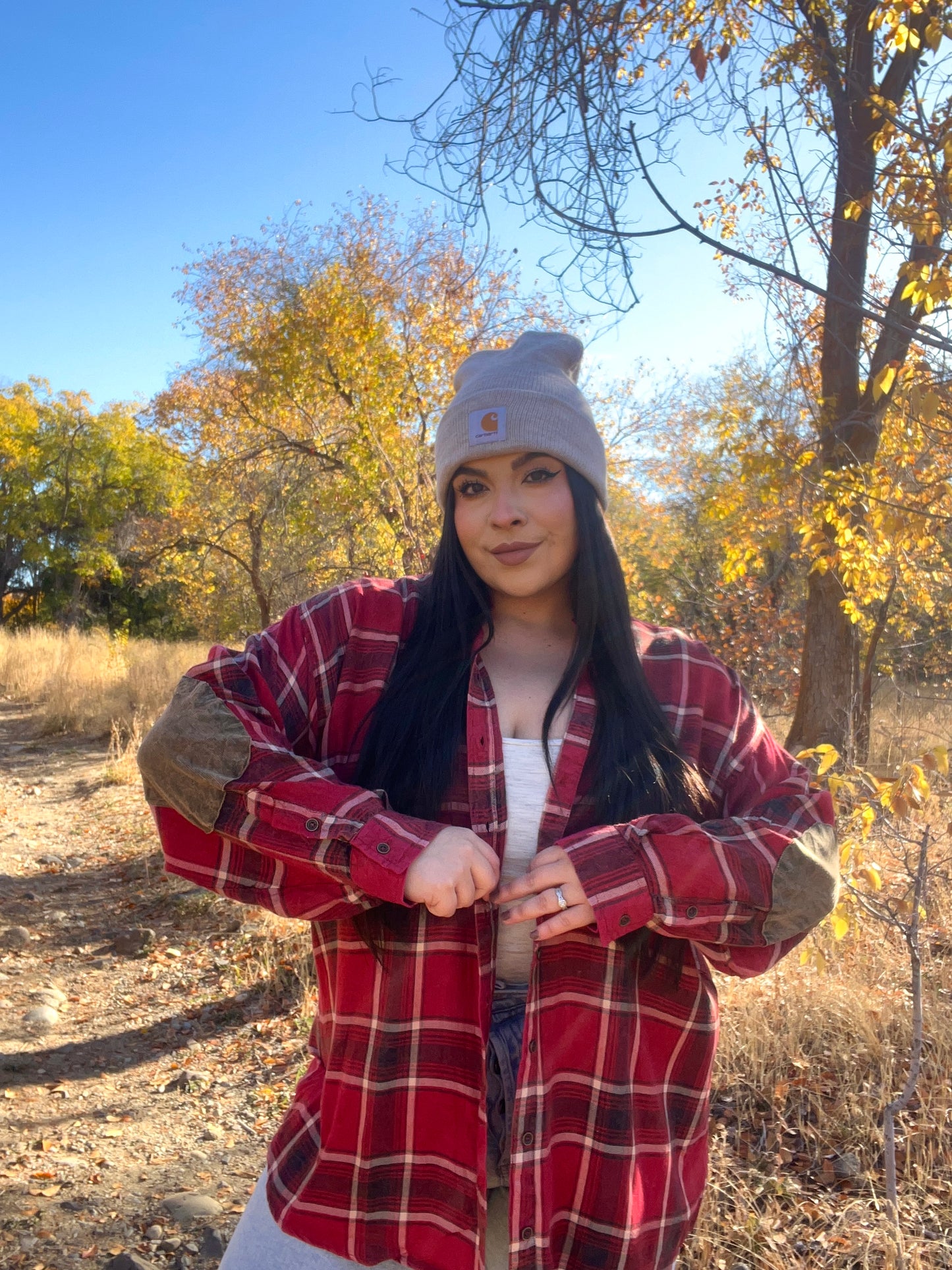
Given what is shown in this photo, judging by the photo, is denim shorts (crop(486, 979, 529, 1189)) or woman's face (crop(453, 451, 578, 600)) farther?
woman's face (crop(453, 451, 578, 600))

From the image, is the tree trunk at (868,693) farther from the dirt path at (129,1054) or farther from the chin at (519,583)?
the chin at (519,583)

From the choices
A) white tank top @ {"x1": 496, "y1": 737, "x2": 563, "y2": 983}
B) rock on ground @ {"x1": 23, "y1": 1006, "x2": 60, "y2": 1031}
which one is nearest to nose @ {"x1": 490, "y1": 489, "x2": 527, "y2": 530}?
white tank top @ {"x1": 496, "y1": 737, "x2": 563, "y2": 983}

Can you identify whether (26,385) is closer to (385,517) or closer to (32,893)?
(385,517)

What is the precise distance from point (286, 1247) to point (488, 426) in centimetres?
137

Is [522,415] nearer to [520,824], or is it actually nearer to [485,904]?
[520,824]

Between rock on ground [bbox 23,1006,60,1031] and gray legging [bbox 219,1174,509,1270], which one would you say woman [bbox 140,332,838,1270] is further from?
rock on ground [bbox 23,1006,60,1031]

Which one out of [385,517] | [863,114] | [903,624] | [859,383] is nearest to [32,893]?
[385,517]

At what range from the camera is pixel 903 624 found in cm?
879

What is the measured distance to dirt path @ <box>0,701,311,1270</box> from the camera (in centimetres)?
287

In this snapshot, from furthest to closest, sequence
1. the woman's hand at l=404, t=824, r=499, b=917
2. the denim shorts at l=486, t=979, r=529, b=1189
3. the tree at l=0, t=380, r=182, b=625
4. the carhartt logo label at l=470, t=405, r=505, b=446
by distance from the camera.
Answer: the tree at l=0, t=380, r=182, b=625 < the carhartt logo label at l=470, t=405, r=505, b=446 < the denim shorts at l=486, t=979, r=529, b=1189 < the woman's hand at l=404, t=824, r=499, b=917

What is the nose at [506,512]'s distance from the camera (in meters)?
1.71

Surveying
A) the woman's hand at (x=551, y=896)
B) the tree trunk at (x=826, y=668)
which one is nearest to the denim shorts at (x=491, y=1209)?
the woman's hand at (x=551, y=896)

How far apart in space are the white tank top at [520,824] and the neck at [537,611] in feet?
1.00

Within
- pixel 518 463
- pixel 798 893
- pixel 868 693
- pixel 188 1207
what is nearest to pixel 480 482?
pixel 518 463
